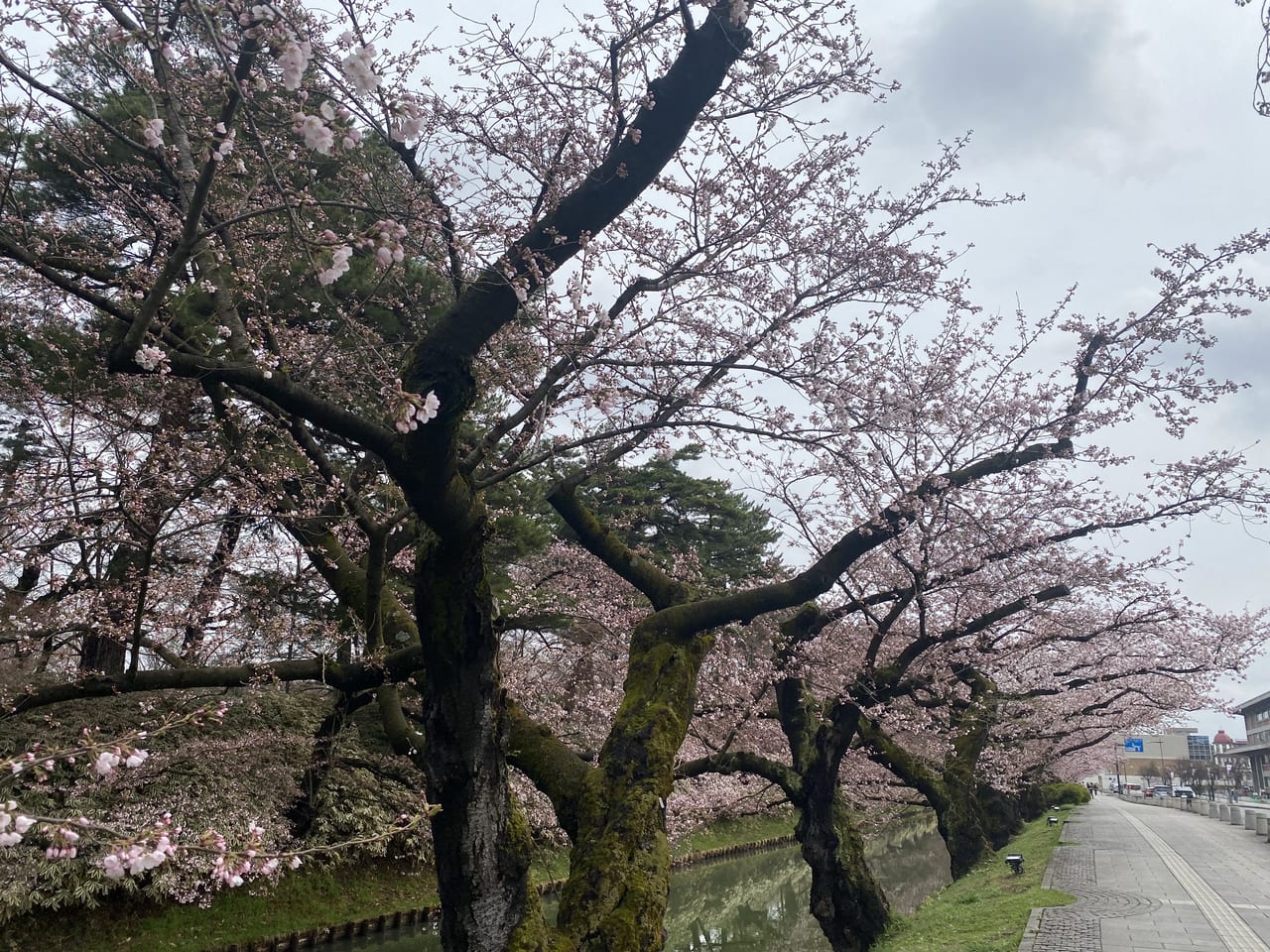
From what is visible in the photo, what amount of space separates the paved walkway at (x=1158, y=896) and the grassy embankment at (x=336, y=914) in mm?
450

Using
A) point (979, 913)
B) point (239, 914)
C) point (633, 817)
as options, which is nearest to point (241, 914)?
point (239, 914)

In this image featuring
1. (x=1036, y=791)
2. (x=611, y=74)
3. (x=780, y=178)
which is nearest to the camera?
(x=611, y=74)

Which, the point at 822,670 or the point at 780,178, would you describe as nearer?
the point at 780,178

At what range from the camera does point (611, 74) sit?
5422 mm

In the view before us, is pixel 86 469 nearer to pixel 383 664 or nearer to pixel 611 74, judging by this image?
pixel 383 664

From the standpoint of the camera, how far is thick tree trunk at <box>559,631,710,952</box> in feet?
17.2

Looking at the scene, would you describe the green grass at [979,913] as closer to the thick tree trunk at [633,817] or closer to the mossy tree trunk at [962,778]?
the mossy tree trunk at [962,778]

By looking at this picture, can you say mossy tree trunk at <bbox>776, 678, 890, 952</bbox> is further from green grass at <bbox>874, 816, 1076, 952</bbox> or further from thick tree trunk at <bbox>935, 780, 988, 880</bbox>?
thick tree trunk at <bbox>935, 780, 988, 880</bbox>

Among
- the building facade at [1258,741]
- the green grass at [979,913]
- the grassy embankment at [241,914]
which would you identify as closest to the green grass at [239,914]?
the grassy embankment at [241,914]

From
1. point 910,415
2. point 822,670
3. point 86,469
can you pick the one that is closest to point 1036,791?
point 822,670

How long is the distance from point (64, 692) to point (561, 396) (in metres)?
5.33

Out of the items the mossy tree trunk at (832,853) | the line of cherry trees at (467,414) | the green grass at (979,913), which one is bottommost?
the green grass at (979,913)

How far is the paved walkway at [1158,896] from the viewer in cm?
867

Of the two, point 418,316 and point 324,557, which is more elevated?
point 418,316
